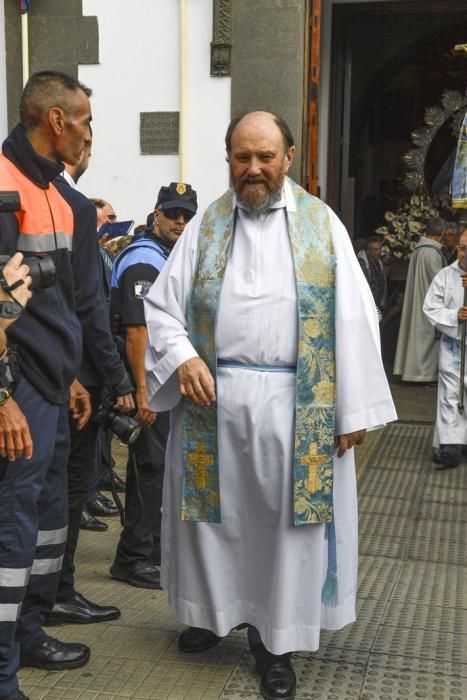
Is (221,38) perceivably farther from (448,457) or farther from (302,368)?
(302,368)

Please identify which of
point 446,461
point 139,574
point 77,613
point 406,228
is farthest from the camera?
point 406,228

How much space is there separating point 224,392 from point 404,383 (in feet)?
25.6

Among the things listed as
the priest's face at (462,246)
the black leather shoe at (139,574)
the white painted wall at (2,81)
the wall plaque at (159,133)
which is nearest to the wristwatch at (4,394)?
the black leather shoe at (139,574)

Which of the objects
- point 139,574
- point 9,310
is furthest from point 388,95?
point 9,310

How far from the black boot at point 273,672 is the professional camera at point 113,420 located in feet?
3.25

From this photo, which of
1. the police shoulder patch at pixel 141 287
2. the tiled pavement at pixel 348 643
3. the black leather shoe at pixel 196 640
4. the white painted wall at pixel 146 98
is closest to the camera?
the tiled pavement at pixel 348 643

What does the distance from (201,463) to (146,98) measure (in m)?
5.87

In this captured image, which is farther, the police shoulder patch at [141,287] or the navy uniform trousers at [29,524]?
the police shoulder patch at [141,287]

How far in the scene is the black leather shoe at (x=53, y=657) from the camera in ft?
11.6

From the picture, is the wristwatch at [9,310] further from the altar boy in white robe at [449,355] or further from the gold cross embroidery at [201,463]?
the altar boy in white robe at [449,355]

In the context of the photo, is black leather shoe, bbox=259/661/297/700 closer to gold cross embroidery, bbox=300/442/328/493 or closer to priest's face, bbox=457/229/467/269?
gold cross embroidery, bbox=300/442/328/493

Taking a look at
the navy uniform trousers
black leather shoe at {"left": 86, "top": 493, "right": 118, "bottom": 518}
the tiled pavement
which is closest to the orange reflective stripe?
the navy uniform trousers

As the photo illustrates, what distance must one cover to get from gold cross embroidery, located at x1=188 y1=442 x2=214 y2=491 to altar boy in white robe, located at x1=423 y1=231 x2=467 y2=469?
3993 mm

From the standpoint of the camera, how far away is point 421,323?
10.7 meters
